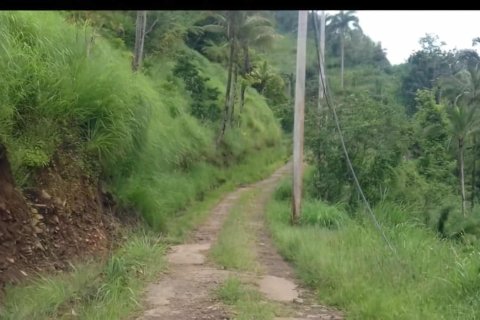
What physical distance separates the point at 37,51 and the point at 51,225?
105 inches

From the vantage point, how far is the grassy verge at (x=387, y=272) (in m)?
6.68

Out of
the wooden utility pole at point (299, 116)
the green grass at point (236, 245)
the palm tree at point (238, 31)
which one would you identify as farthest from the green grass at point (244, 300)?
the palm tree at point (238, 31)

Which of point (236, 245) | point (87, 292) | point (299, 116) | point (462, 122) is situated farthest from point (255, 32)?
point (87, 292)

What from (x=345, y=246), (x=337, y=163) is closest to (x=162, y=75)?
(x=337, y=163)

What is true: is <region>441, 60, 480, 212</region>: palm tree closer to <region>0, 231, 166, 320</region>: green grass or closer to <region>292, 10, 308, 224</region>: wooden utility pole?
<region>292, 10, 308, 224</region>: wooden utility pole

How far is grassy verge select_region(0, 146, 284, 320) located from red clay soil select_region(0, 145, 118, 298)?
254 millimetres

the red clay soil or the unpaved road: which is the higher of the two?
the red clay soil

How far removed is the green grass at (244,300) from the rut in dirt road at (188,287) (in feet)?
0.52

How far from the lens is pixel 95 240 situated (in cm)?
914

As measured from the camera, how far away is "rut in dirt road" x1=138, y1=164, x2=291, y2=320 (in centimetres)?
699

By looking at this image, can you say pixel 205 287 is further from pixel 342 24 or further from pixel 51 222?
pixel 342 24

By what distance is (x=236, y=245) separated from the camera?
38.3 ft

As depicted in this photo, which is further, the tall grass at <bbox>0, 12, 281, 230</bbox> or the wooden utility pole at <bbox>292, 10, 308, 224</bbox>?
the wooden utility pole at <bbox>292, 10, 308, 224</bbox>

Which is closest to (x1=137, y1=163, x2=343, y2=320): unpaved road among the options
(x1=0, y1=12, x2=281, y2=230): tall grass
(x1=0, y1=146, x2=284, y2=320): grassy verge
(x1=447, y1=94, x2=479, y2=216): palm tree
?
(x1=0, y1=146, x2=284, y2=320): grassy verge
